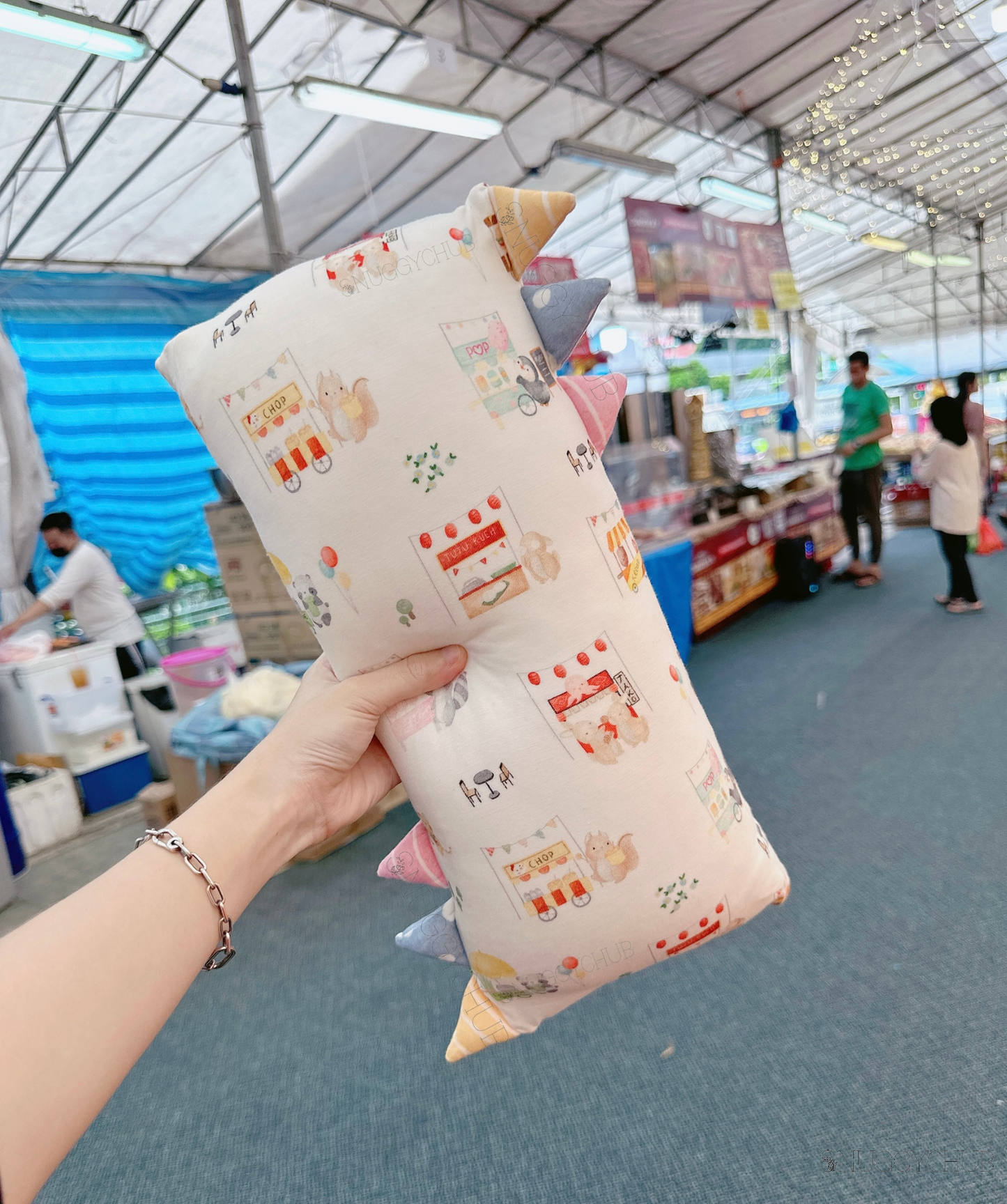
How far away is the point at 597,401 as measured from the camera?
0.88 meters

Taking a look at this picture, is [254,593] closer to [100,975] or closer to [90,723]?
[90,723]

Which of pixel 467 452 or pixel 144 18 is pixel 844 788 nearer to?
pixel 467 452

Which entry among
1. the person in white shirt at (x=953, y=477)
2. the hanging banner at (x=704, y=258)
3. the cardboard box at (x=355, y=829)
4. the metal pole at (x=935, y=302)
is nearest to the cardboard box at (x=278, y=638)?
the cardboard box at (x=355, y=829)

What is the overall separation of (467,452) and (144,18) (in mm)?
5206

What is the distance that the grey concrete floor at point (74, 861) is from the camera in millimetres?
2701

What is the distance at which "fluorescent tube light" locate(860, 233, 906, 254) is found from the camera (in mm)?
8094

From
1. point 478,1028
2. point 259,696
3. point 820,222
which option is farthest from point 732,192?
point 478,1028

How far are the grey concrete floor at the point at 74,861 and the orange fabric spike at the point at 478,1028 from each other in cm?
215

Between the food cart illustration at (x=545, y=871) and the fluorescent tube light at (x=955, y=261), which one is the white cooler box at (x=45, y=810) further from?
the fluorescent tube light at (x=955, y=261)

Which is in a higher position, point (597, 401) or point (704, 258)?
point (704, 258)

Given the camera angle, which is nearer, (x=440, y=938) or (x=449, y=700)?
(x=449, y=700)

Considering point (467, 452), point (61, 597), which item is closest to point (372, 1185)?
point (467, 452)

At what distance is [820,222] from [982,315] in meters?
3.93

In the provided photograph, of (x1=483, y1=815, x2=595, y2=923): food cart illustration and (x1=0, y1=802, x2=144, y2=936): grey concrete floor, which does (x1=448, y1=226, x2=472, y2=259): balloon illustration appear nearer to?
(x1=483, y1=815, x2=595, y2=923): food cart illustration
